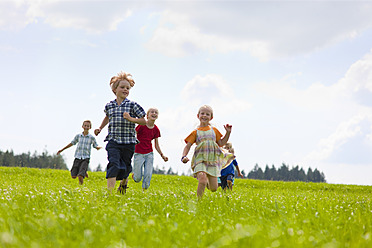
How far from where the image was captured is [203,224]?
13.9ft

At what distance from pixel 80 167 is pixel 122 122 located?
19.9 feet

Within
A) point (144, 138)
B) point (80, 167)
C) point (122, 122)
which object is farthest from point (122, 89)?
point (80, 167)

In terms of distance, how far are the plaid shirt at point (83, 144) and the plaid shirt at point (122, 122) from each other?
5.46m

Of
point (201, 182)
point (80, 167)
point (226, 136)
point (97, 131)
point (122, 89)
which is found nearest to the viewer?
point (201, 182)

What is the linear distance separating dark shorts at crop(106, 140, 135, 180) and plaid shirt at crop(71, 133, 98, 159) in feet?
17.9

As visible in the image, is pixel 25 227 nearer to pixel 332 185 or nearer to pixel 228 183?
pixel 228 183

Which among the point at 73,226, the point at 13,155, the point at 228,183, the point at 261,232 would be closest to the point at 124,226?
the point at 73,226

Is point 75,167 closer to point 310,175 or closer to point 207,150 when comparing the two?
point 207,150

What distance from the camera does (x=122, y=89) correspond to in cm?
857

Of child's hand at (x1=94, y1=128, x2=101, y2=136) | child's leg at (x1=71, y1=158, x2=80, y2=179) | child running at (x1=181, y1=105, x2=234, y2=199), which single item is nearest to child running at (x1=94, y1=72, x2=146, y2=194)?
child's hand at (x1=94, y1=128, x2=101, y2=136)

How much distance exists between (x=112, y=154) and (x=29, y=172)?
15.9 meters

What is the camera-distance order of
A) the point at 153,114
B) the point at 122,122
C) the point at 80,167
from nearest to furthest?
1. the point at 122,122
2. the point at 153,114
3. the point at 80,167

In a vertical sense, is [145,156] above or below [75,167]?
above

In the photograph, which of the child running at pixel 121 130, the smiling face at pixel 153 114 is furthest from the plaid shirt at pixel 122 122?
the smiling face at pixel 153 114
